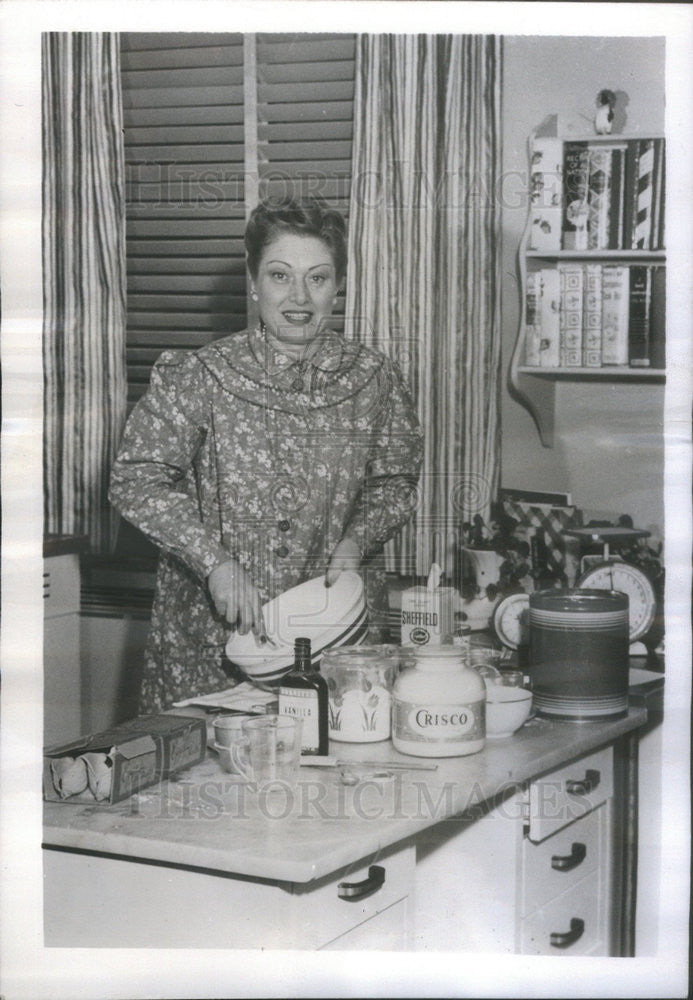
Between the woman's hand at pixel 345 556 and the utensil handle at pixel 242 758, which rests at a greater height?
the woman's hand at pixel 345 556

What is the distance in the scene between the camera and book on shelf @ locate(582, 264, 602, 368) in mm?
1511

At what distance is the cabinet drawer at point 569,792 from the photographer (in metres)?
1.42

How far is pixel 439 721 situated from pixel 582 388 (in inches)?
21.0

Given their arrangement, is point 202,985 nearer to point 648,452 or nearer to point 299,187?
point 648,452

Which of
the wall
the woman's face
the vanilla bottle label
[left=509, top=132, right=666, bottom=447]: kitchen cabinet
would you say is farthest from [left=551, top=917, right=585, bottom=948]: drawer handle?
the woman's face

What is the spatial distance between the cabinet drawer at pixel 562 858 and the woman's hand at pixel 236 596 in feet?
1.61

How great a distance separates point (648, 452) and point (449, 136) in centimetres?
53

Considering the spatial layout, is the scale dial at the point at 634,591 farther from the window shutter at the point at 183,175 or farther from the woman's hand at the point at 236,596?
the window shutter at the point at 183,175

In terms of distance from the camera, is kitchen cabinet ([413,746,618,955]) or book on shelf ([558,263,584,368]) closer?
kitchen cabinet ([413,746,618,955])

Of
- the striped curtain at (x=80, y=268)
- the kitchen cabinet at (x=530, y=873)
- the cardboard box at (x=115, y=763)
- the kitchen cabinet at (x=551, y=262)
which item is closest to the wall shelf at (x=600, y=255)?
the kitchen cabinet at (x=551, y=262)

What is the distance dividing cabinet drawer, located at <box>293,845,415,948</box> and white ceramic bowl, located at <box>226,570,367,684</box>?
1.07 feet

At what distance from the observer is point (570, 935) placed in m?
1.45

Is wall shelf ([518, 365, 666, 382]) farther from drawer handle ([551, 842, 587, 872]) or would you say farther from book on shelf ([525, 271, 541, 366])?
drawer handle ([551, 842, 587, 872])

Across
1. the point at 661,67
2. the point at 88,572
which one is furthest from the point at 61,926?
the point at 661,67
